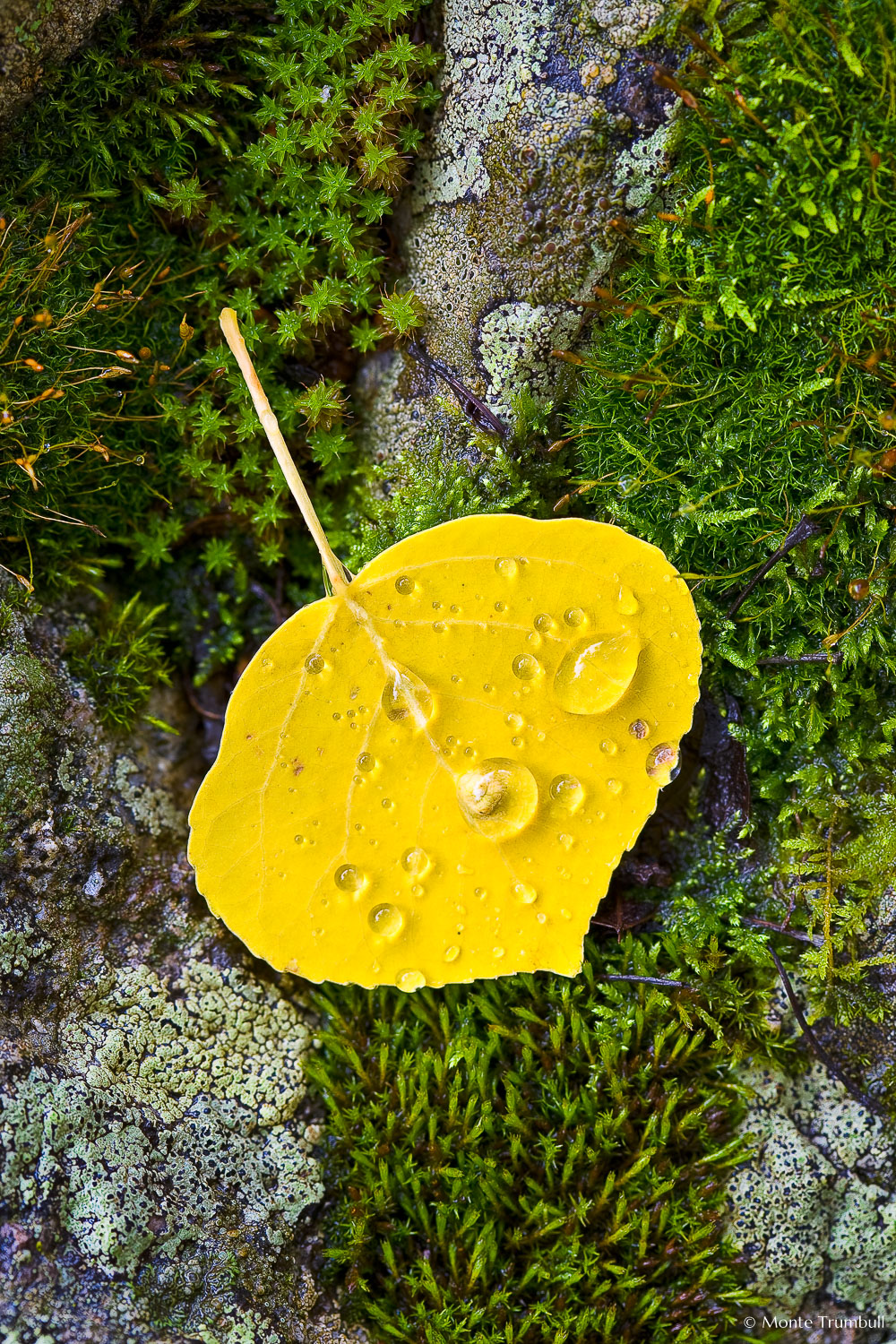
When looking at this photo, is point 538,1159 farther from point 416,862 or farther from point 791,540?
point 791,540

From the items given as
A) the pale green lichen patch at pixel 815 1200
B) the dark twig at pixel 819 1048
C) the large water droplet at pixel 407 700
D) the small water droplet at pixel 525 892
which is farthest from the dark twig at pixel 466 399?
the pale green lichen patch at pixel 815 1200

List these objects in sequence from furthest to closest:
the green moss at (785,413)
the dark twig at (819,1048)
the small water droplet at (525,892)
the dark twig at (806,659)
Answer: the dark twig at (819,1048) → the dark twig at (806,659) → the small water droplet at (525,892) → the green moss at (785,413)

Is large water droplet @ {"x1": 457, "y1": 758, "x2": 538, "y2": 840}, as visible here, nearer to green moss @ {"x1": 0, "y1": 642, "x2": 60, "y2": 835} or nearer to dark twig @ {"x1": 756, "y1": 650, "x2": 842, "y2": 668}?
dark twig @ {"x1": 756, "y1": 650, "x2": 842, "y2": 668}

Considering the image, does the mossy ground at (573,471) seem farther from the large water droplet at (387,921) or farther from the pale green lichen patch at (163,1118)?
the large water droplet at (387,921)

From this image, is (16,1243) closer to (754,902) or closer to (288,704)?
(288,704)

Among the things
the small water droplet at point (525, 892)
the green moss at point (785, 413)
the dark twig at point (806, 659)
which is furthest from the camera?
the dark twig at point (806, 659)

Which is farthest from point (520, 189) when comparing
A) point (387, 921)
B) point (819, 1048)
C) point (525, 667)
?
point (819, 1048)

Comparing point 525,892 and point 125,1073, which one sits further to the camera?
point 125,1073
